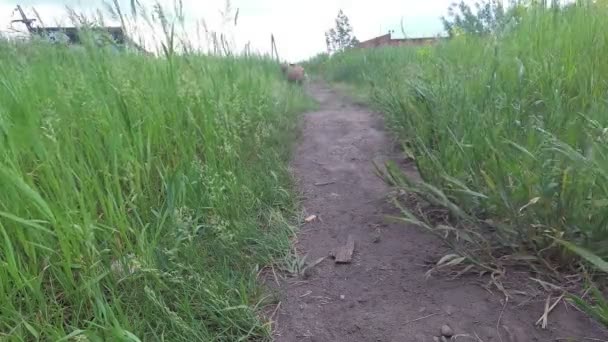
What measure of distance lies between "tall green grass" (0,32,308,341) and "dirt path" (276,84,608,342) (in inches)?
6.1

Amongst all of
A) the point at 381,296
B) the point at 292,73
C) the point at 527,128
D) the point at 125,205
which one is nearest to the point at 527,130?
the point at 527,128

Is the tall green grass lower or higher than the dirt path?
higher

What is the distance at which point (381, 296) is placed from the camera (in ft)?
4.31

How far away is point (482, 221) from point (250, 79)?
2.45 meters

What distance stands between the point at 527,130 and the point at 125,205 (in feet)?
4.84

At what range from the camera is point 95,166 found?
1418mm

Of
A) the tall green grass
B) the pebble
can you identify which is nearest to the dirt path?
the pebble

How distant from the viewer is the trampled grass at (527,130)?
4.00 feet

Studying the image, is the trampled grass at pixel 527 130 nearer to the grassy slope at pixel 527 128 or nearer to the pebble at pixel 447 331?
the grassy slope at pixel 527 128

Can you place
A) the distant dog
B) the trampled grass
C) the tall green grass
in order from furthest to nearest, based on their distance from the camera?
the distant dog
the trampled grass
the tall green grass

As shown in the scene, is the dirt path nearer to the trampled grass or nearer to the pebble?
the pebble

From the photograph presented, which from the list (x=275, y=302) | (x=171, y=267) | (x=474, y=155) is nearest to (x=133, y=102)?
(x=171, y=267)

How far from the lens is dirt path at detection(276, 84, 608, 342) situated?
1098 mm

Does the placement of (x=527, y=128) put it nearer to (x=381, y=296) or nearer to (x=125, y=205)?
(x=381, y=296)
